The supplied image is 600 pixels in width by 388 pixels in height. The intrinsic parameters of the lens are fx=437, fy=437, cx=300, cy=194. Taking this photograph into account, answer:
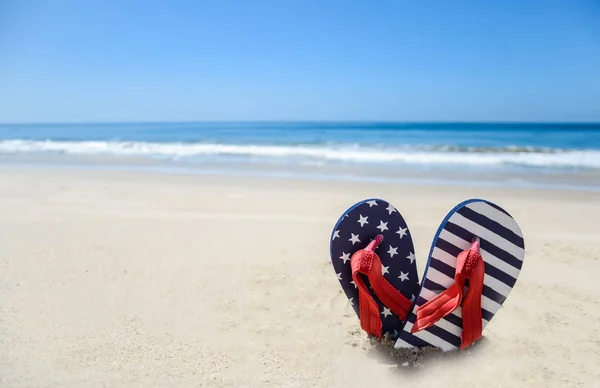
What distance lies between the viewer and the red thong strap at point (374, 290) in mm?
2115

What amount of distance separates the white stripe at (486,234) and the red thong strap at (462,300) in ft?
0.18

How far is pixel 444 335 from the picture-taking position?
2.17 meters

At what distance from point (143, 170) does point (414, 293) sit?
7.88 meters

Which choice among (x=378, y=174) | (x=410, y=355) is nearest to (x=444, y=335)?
(x=410, y=355)

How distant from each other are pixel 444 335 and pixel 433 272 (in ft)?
1.09

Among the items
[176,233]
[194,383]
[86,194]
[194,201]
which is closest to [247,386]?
[194,383]

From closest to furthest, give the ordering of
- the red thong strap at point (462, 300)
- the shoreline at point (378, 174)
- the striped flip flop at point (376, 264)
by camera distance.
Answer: the red thong strap at point (462, 300) → the striped flip flop at point (376, 264) → the shoreline at point (378, 174)

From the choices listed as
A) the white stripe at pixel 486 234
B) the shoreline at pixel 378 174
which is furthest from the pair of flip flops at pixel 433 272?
the shoreline at pixel 378 174

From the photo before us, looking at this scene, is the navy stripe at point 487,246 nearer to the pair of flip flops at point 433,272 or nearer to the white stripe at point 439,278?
the pair of flip flops at point 433,272

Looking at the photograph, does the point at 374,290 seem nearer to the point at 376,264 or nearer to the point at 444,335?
the point at 376,264

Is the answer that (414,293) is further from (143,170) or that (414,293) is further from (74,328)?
(143,170)

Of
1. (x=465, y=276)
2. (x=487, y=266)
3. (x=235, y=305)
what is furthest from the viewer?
(x=235, y=305)

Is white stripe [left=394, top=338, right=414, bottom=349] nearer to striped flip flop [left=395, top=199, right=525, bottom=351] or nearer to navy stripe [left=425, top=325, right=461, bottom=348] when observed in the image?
striped flip flop [left=395, top=199, right=525, bottom=351]

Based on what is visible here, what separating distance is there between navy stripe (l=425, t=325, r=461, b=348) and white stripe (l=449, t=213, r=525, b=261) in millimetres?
498
